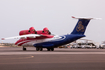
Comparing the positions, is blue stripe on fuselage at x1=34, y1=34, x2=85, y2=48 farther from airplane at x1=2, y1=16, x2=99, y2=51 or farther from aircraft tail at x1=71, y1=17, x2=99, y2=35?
aircraft tail at x1=71, y1=17, x2=99, y2=35

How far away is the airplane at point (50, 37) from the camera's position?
148 ft

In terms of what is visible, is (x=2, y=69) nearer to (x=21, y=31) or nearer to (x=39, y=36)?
(x=39, y=36)

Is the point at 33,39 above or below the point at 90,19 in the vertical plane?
below

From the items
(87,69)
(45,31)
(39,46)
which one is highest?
(45,31)

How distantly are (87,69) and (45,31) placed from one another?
124 ft

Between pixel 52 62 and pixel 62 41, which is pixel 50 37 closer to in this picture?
pixel 62 41

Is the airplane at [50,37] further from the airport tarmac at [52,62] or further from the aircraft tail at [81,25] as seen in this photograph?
the airport tarmac at [52,62]

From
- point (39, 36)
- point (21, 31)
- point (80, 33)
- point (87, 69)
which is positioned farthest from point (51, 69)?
point (21, 31)

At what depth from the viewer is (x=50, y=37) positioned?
49125mm

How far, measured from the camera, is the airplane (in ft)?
148

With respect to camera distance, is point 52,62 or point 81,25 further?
point 81,25

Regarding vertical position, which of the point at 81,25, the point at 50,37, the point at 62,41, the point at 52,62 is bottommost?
the point at 52,62

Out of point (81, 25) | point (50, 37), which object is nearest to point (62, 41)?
point (50, 37)

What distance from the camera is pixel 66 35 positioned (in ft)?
153
